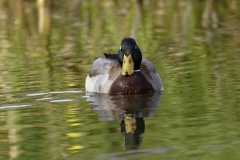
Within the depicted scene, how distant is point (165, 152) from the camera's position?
250 inches

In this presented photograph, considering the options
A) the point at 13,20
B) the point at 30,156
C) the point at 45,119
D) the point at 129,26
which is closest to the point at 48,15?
the point at 13,20

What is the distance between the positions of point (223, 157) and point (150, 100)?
134 inches

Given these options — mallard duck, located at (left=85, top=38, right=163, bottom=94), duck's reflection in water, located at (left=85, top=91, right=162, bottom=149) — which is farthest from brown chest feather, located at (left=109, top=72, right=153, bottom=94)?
duck's reflection in water, located at (left=85, top=91, right=162, bottom=149)

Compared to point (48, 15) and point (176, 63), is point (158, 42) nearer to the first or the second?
point (176, 63)

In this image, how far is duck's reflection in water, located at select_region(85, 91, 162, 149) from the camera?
726cm

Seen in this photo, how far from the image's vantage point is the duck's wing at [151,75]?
1011 centimetres

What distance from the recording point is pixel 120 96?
985cm

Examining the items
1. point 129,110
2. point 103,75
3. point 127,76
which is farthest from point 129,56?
point 129,110

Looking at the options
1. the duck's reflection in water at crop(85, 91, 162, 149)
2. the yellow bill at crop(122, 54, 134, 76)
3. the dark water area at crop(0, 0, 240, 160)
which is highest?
the yellow bill at crop(122, 54, 134, 76)

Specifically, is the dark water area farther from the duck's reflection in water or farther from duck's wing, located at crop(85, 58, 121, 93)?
duck's wing, located at crop(85, 58, 121, 93)

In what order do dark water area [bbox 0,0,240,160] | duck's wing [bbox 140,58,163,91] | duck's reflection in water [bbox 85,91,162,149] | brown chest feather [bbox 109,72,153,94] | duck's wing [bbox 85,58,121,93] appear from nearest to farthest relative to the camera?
dark water area [bbox 0,0,240,160] < duck's reflection in water [bbox 85,91,162,149] < brown chest feather [bbox 109,72,153,94] < duck's wing [bbox 140,58,163,91] < duck's wing [bbox 85,58,121,93]

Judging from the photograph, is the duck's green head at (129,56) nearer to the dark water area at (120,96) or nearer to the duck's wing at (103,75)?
the duck's wing at (103,75)

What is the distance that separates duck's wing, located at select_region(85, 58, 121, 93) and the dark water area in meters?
0.17

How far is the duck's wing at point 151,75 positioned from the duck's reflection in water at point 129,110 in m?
0.22
